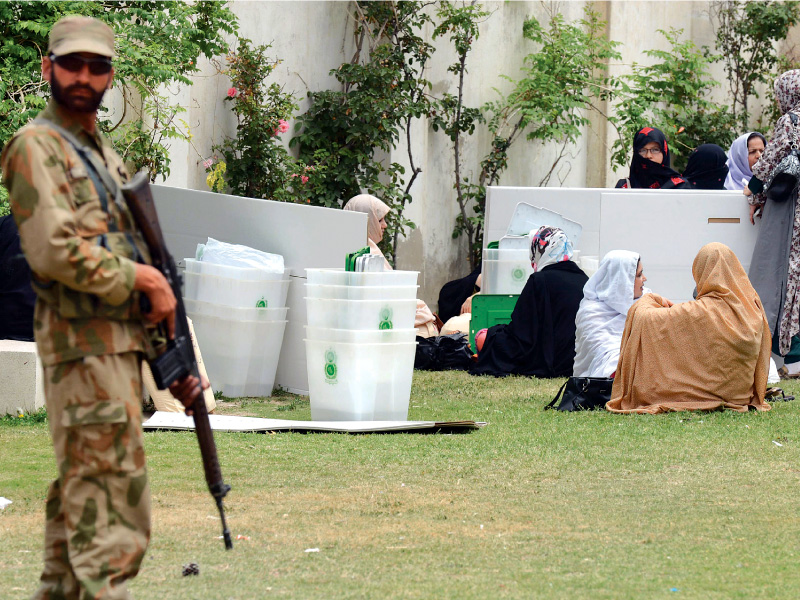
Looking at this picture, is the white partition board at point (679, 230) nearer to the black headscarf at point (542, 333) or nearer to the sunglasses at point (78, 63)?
the black headscarf at point (542, 333)

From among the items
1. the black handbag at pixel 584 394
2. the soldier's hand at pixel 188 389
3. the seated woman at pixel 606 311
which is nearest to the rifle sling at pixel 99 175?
the soldier's hand at pixel 188 389

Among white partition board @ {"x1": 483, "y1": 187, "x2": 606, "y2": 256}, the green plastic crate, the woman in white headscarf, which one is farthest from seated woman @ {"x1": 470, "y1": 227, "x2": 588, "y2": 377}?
the woman in white headscarf

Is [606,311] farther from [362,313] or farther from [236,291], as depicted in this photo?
[236,291]

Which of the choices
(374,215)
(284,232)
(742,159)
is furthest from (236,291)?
(742,159)

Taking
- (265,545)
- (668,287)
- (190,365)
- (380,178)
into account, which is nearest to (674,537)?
(265,545)

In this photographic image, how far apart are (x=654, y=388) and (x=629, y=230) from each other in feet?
8.86

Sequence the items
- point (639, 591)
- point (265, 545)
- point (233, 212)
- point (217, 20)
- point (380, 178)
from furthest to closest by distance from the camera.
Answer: point (380, 178), point (217, 20), point (233, 212), point (265, 545), point (639, 591)

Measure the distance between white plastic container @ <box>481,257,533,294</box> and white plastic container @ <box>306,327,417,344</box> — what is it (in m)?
3.05

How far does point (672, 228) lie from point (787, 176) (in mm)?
982

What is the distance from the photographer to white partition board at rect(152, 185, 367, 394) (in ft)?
24.3

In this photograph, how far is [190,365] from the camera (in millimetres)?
2770

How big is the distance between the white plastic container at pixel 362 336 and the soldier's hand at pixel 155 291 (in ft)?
11.8

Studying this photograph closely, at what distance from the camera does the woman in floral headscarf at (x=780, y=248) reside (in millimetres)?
8602

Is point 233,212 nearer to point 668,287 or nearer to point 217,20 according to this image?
point 217,20
